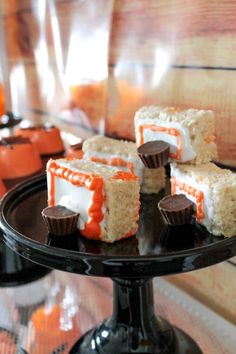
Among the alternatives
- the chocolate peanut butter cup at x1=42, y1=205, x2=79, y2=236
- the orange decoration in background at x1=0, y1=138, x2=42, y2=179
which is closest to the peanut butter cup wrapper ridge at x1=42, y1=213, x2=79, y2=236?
the chocolate peanut butter cup at x1=42, y1=205, x2=79, y2=236

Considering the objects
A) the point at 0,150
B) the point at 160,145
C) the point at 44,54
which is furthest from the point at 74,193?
the point at 44,54

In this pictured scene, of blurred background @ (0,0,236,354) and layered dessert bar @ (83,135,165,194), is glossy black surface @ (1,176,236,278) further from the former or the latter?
blurred background @ (0,0,236,354)

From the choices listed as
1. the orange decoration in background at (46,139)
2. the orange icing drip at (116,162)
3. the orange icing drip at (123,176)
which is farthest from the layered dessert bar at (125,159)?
the orange decoration in background at (46,139)

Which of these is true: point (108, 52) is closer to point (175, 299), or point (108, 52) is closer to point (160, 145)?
point (160, 145)

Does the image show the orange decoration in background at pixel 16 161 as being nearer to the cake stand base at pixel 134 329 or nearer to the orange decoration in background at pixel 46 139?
the orange decoration in background at pixel 46 139

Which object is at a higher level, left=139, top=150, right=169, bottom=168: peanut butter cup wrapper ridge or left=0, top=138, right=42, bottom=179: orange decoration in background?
left=139, top=150, right=169, bottom=168: peanut butter cup wrapper ridge

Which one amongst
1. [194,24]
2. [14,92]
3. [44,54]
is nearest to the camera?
[194,24]

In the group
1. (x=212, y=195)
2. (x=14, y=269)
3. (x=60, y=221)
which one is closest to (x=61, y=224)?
(x=60, y=221)
